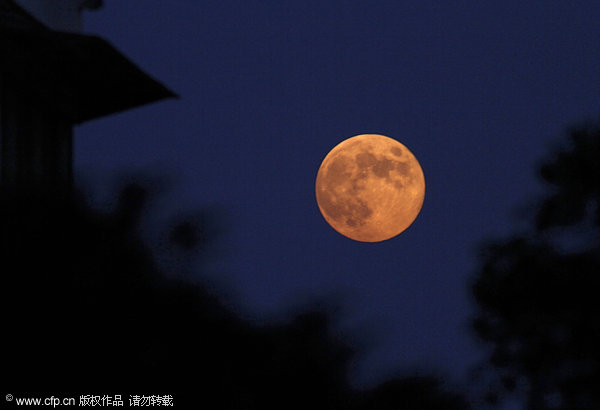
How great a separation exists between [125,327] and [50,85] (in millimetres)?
9323

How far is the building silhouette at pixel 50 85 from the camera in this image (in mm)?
7662

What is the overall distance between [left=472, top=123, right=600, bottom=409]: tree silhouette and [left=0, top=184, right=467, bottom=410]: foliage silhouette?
16.1m

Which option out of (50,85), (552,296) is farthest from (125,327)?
(552,296)

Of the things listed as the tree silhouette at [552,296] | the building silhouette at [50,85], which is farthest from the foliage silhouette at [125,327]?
the tree silhouette at [552,296]

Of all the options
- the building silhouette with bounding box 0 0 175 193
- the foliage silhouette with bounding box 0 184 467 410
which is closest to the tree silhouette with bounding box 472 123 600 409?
the building silhouette with bounding box 0 0 175 193

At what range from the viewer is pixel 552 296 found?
54.3 feet

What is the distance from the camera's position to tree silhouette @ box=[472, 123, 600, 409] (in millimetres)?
16234

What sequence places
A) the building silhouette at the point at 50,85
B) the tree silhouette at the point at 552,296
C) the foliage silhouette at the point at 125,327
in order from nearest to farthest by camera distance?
the foliage silhouette at the point at 125,327 < the building silhouette at the point at 50,85 < the tree silhouette at the point at 552,296

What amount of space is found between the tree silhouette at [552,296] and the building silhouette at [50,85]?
1182 centimetres

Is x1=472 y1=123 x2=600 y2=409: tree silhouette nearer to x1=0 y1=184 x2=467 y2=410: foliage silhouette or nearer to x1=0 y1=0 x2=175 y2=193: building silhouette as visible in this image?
x1=0 y1=0 x2=175 y2=193: building silhouette

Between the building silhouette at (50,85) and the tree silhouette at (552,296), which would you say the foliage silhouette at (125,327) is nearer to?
the building silhouette at (50,85)

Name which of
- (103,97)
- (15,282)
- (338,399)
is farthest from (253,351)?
(103,97)

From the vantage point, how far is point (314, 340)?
5.59ft

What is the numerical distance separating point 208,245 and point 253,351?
1.17ft
